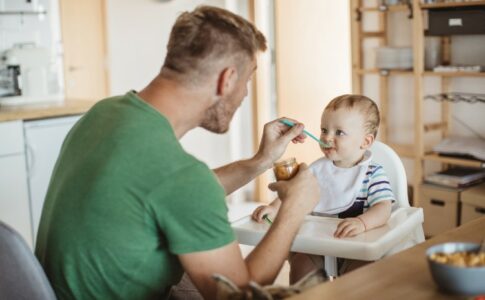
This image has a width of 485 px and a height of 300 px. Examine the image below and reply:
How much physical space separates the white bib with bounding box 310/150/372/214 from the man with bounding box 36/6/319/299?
0.57 meters

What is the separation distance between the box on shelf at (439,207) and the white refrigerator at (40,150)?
206cm

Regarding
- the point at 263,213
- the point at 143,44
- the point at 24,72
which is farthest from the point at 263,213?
the point at 143,44

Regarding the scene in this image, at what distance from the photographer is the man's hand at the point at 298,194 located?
1.68 metres

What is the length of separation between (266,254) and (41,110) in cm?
245

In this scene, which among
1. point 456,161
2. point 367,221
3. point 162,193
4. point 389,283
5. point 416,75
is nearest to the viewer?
point 389,283

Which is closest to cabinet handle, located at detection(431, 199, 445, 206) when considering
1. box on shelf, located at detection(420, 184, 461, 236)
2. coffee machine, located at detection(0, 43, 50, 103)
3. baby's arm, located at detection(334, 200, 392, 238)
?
box on shelf, located at detection(420, 184, 461, 236)

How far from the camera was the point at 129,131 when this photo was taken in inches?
61.6

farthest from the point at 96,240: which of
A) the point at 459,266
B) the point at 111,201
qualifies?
the point at 459,266

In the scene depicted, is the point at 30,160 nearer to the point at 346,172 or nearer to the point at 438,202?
the point at 346,172

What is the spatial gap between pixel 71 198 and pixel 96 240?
0.38 feet

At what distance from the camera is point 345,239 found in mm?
1914

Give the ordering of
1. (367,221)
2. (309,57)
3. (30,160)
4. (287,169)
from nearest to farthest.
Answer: (287,169), (367,221), (30,160), (309,57)

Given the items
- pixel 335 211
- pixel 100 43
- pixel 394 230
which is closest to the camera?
pixel 394 230

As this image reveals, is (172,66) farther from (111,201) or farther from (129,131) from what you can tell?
(111,201)
